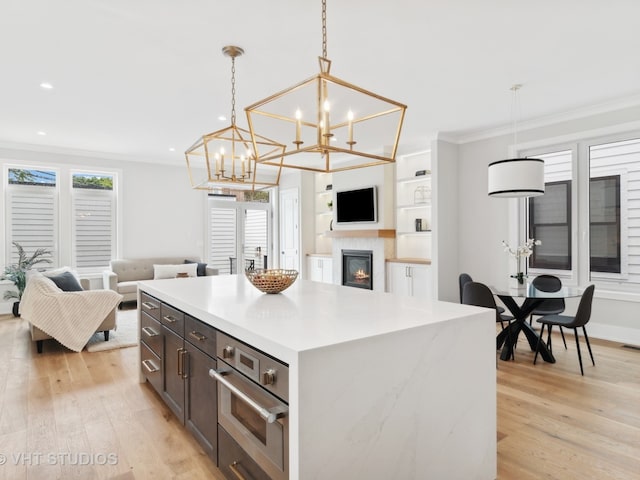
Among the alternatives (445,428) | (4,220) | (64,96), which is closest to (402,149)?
(64,96)

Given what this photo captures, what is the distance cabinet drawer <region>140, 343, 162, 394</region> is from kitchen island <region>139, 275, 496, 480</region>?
0.86m

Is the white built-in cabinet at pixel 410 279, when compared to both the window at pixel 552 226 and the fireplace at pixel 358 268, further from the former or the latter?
the window at pixel 552 226

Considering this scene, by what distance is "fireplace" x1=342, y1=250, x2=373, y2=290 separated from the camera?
651 centimetres

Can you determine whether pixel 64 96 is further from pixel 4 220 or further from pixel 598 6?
pixel 598 6

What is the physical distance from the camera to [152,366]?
2803 millimetres

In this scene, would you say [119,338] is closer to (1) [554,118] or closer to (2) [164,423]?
(2) [164,423]

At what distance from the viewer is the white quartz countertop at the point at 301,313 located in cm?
140

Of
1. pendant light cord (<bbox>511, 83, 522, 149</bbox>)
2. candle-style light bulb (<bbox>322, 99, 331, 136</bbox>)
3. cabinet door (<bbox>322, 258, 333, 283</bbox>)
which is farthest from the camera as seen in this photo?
cabinet door (<bbox>322, 258, 333, 283</bbox>)

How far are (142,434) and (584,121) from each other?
17.7 ft

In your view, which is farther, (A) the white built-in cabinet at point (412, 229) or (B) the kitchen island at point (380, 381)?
(A) the white built-in cabinet at point (412, 229)

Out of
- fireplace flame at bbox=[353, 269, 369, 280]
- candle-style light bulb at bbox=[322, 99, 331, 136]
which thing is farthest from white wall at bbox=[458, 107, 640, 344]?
candle-style light bulb at bbox=[322, 99, 331, 136]

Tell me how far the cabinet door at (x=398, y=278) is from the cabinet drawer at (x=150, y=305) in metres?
3.95

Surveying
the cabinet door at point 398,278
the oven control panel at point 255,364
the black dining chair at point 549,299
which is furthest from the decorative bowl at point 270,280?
the cabinet door at point 398,278

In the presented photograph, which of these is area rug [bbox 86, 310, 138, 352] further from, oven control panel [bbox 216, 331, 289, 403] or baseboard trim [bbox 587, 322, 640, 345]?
baseboard trim [bbox 587, 322, 640, 345]
